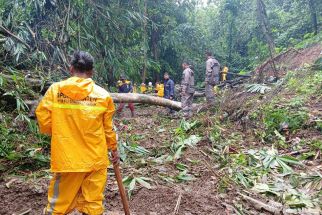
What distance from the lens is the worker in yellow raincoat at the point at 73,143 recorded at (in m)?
2.71

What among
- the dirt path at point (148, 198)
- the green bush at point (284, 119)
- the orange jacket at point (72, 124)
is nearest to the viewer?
the orange jacket at point (72, 124)

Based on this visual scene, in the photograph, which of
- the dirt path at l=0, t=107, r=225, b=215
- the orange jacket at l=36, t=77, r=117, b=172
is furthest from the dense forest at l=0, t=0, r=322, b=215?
the orange jacket at l=36, t=77, r=117, b=172

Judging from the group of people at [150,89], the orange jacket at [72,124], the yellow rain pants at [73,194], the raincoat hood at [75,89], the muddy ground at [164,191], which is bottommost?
the group of people at [150,89]

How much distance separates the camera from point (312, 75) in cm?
913

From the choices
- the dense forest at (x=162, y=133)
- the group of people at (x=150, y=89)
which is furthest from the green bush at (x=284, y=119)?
the group of people at (x=150, y=89)

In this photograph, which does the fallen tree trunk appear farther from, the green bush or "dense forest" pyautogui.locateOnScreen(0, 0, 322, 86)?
the green bush

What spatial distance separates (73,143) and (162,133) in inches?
189

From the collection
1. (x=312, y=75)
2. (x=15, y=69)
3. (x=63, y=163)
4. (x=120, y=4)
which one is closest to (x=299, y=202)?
(x=63, y=163)

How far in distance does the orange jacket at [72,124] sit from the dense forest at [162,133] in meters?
1.10

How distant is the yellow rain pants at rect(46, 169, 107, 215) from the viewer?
2.72m

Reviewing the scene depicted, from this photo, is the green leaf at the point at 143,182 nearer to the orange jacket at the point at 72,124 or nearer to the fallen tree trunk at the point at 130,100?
the orange jacket at the point at 72,124

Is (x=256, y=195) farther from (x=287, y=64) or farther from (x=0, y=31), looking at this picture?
Answer: (x=287, y=64)

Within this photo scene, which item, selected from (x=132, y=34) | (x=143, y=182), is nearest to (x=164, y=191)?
(x=143, y=182)

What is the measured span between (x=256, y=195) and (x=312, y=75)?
620 centimetres
